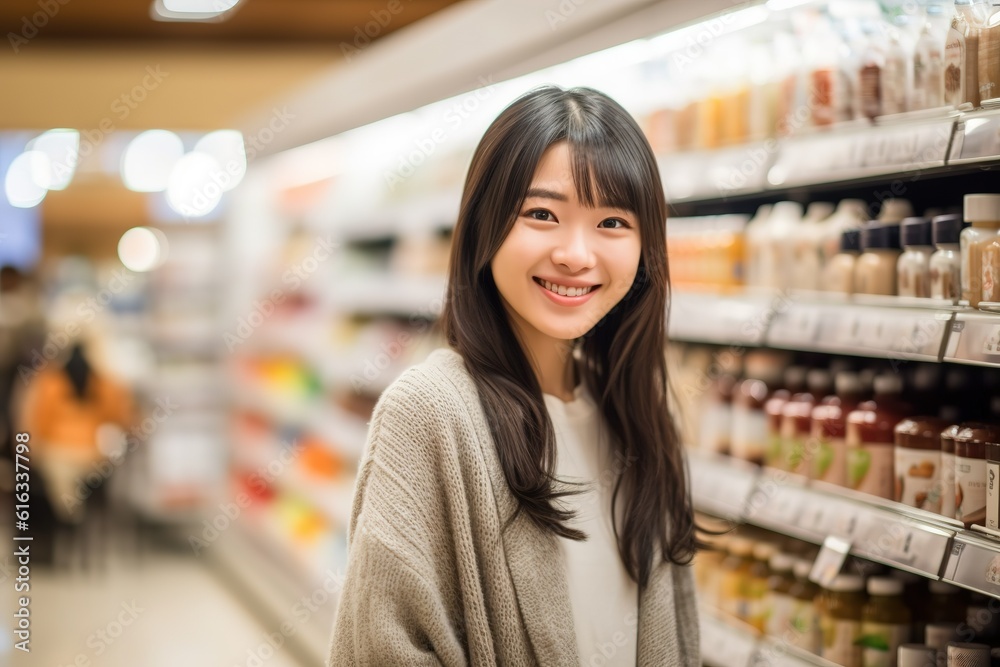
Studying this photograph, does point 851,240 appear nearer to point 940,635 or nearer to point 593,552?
point 940,635

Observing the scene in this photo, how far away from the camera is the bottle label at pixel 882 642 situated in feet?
6.71

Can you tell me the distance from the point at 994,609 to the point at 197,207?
7.87m

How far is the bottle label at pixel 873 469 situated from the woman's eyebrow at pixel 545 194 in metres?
1.06

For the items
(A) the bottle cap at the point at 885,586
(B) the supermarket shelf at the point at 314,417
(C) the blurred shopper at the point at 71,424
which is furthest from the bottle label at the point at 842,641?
(C) the blurred shopper at the point at 71,424

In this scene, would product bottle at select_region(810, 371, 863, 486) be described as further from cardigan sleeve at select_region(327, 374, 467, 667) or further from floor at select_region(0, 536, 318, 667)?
floor at select_region(0, 536, 318, 667)

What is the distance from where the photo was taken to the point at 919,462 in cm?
194

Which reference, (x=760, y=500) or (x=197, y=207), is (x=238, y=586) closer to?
(x=197, y=207)

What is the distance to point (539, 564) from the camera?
4.85 ft

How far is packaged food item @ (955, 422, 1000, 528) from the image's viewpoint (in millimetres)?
1771

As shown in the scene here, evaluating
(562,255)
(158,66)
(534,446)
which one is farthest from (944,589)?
(158,66)

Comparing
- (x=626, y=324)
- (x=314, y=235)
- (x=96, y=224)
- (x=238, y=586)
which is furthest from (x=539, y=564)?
(x=96, y=224)

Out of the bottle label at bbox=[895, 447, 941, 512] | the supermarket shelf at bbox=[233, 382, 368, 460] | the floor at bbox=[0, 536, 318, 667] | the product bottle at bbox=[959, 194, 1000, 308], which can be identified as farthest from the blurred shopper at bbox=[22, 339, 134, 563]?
the product bottle at bbox=[959, 194, 1000, 308]

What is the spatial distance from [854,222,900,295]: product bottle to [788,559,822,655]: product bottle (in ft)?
2.44

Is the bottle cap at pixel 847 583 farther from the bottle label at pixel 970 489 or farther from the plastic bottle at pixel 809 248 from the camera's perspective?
the plastic bottle at pixel 809 248
